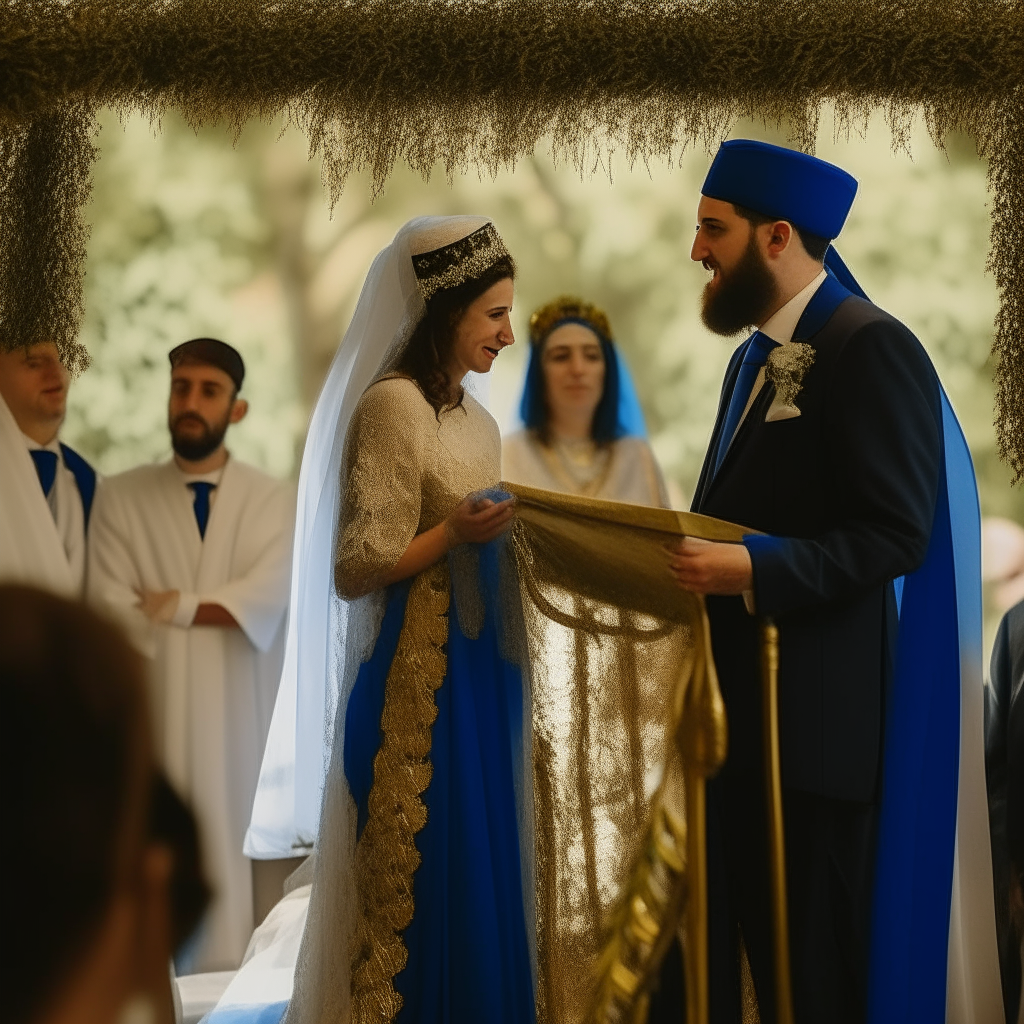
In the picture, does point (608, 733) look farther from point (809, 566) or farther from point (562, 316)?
point (562, 316)

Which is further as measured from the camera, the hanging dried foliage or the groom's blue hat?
the hanging dried foliage

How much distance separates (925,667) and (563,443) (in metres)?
1.02

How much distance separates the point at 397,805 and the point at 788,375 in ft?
4.31

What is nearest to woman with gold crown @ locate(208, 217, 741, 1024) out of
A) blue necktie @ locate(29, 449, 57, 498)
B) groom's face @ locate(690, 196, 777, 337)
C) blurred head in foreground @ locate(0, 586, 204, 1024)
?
groom's face @ locate(690, 196, 777, 337)

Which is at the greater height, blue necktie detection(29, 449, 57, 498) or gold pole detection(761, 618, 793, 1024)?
blue necktie detection(29, 449, 57, 498)

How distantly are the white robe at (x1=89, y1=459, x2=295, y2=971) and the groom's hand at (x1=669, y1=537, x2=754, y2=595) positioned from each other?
1049 mm

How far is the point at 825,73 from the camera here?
11.3 feet

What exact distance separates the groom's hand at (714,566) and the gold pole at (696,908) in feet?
1.42

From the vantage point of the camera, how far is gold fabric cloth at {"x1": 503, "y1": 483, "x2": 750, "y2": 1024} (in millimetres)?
3158

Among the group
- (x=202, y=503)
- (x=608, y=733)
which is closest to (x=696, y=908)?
(x=608, y=733)

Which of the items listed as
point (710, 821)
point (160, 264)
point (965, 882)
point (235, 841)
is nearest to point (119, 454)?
point (160, 264)

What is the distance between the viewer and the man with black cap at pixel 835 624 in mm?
3025

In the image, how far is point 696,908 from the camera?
310 cm

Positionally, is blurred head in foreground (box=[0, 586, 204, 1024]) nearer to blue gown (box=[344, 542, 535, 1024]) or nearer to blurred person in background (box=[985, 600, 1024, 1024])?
blue gown (box=[344, 542, 535, 1024])
